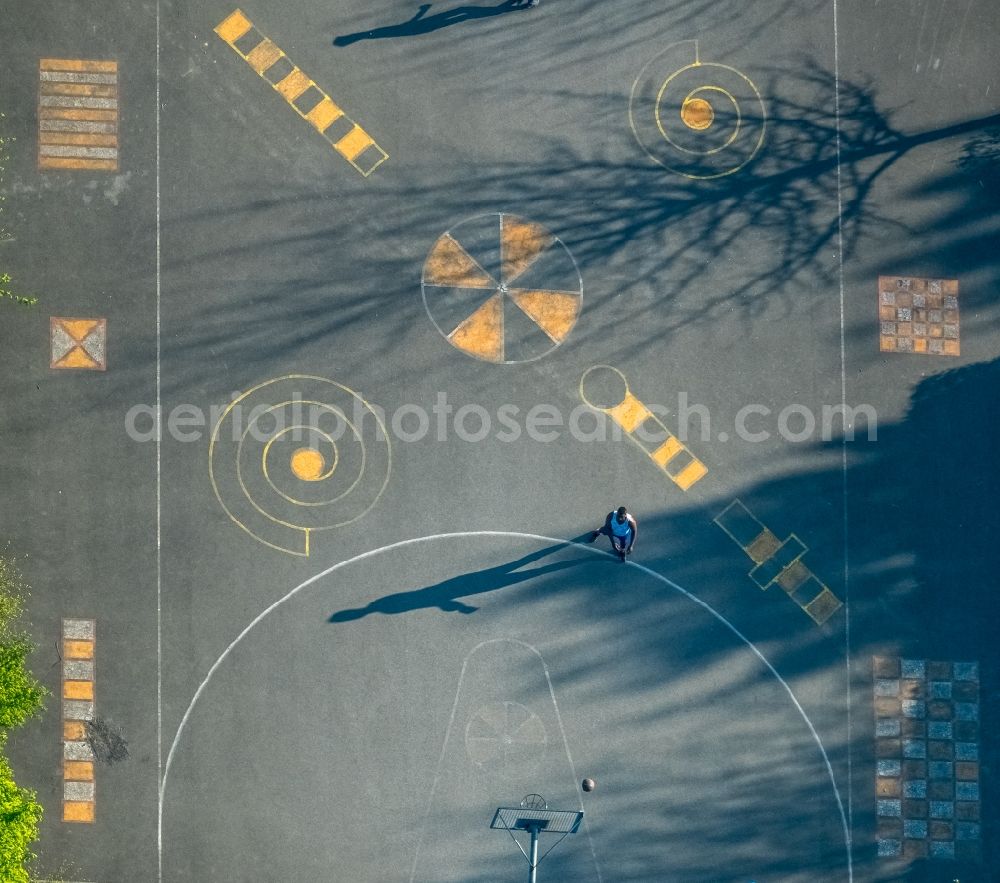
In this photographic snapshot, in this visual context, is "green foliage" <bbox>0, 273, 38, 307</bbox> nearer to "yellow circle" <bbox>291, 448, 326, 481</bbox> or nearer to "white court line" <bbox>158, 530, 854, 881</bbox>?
"yellow circle" <bbox>291, 448, 326, 481</bbox>

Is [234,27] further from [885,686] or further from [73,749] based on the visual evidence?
[885,686]

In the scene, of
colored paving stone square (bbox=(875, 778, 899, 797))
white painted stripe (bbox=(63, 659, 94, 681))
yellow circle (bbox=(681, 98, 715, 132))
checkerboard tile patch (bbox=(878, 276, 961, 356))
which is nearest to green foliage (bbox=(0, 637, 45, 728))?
white painted stripe (bbox=(63, 659, 94, 681))

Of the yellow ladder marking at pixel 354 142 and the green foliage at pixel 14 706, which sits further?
the yellow ladder marking at pixel 354 142

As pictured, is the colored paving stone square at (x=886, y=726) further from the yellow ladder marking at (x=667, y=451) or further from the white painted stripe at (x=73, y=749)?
the white painted stripe at (x=73, y=749)

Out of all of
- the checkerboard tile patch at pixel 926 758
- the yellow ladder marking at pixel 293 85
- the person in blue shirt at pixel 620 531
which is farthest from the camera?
the yellow ladder marking at pixel 293 85

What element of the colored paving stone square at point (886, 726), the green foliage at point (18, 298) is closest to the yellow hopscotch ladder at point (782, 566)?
the colored paving stone square at point (886, 726)

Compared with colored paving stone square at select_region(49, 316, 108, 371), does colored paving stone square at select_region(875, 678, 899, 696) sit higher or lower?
lower
